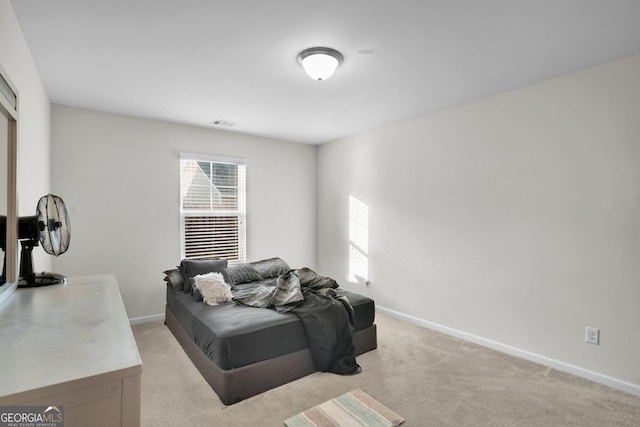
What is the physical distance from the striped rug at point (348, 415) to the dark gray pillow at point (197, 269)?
1944 millimetres

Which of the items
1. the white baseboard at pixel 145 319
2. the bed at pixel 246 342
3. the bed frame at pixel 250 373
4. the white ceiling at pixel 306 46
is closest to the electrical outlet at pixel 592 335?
the bed at pixel 246 342

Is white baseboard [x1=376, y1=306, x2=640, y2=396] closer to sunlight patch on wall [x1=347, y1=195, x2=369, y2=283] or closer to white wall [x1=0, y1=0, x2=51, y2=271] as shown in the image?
sunlight patch on wall [x1=347, y1=195, x2=369, y2=283]

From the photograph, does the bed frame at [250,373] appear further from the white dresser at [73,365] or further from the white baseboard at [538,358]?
the white baseboard at [538,358]

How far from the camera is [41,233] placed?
1.89 metres

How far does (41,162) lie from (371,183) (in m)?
3.67

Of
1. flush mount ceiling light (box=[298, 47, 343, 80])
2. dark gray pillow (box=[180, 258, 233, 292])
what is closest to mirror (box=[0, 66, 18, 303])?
flush mount ceiling light (box=[298, 47, 343, 80])

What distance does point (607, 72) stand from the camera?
2.65 m

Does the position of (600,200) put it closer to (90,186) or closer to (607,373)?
(607,373)

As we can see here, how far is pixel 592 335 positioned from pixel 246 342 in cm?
283

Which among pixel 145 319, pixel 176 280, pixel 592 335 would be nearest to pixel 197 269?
pixel 176 280

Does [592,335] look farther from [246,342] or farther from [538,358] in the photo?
[246,342]

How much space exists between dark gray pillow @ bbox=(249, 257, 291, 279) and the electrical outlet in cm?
313

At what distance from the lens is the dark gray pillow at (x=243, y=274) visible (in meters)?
4.00

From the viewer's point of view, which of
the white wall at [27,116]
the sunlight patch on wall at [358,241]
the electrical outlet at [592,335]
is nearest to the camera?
the white wall at [27,116]
